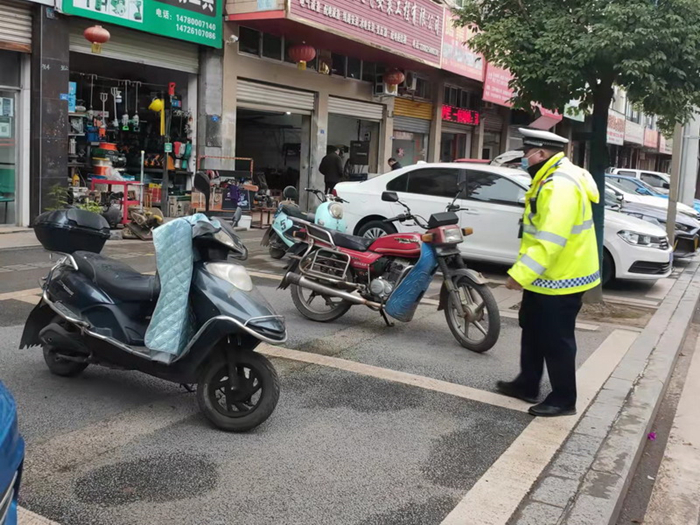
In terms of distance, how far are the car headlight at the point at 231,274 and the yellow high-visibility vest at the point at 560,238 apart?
65.3 inches

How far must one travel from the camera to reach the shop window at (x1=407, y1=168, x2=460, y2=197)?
1011 cm

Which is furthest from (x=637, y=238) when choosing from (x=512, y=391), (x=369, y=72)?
(x=369, y=72)

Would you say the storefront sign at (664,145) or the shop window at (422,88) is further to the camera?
the storefront sign at (664,145)

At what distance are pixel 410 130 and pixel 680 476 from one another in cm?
1832

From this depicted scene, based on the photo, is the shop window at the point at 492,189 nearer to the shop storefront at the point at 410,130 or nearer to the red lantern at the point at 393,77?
the red lantern at the point at 393,77

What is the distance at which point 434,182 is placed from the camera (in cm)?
1028

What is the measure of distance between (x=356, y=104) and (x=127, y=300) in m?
15.4

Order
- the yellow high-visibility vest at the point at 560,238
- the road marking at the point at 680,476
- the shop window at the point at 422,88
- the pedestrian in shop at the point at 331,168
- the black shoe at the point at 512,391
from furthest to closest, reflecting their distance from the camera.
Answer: the shop window at the point at 422,88
the pedestrian in shop at the point at 331,168
the black shoe at the point at 512,391
the yellow high-visibility vest at the point at 560,238
the road marking at the point at 680,476

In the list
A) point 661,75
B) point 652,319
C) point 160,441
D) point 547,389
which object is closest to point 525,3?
point 661,75

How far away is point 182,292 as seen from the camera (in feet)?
13.3

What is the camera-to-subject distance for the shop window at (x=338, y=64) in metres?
17.9

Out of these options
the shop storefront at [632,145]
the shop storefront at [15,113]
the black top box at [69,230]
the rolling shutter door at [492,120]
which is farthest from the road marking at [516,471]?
the shop storefront at [632,145]

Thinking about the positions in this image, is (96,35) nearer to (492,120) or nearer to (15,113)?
(15,113)

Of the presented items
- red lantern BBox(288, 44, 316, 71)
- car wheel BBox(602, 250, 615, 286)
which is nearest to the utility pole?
car wheel BBox(602, 250, 615, 286)
